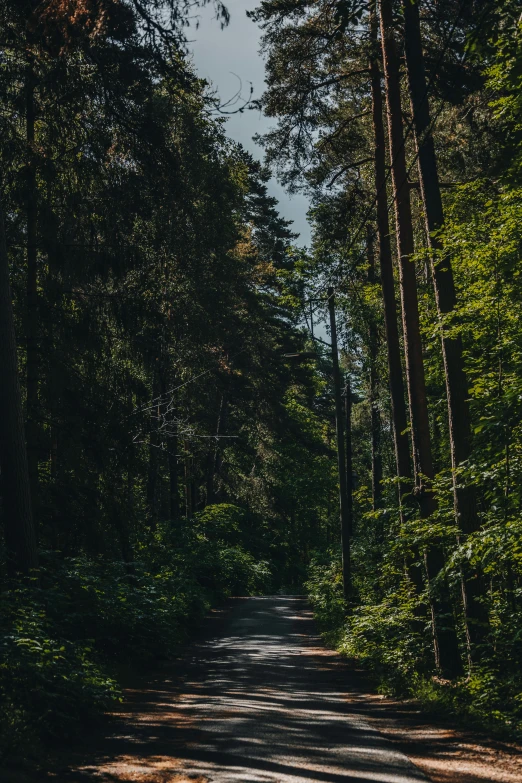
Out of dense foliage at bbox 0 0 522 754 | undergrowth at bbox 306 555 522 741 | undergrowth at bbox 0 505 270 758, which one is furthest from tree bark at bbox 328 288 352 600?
undergrowth at bbox 0 505 270 758

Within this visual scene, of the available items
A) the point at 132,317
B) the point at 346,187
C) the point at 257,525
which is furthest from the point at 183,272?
the point at 257,525

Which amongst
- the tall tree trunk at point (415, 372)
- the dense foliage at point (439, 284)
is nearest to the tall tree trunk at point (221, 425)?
the dense foliage at point (439, 284)

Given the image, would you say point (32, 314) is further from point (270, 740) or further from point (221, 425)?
point (221, 425)

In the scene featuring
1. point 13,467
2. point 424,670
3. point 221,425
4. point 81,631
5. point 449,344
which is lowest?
point 424,670

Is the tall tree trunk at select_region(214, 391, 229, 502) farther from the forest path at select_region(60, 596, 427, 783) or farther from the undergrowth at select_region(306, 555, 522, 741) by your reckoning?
the forest path at select_region(60, 596, 427, 783)

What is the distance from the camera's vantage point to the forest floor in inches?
217

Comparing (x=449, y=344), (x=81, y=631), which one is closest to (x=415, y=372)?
(x=449, y=344)

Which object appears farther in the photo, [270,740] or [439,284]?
[439,284]

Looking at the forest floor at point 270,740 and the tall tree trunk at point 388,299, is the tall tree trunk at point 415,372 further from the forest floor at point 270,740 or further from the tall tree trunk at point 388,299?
the forest floor at point 270,740

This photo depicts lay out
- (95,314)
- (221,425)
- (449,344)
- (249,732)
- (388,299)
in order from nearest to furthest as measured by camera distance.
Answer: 1. (249,732)
2. (449,344)
3. (95,314)
4. (388,299)
5. (221,425)

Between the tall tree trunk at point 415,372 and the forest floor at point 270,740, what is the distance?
1.36 metres

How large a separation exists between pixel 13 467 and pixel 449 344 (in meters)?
6.50

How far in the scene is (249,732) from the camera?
6.89 m

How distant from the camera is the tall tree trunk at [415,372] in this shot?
10.3m
